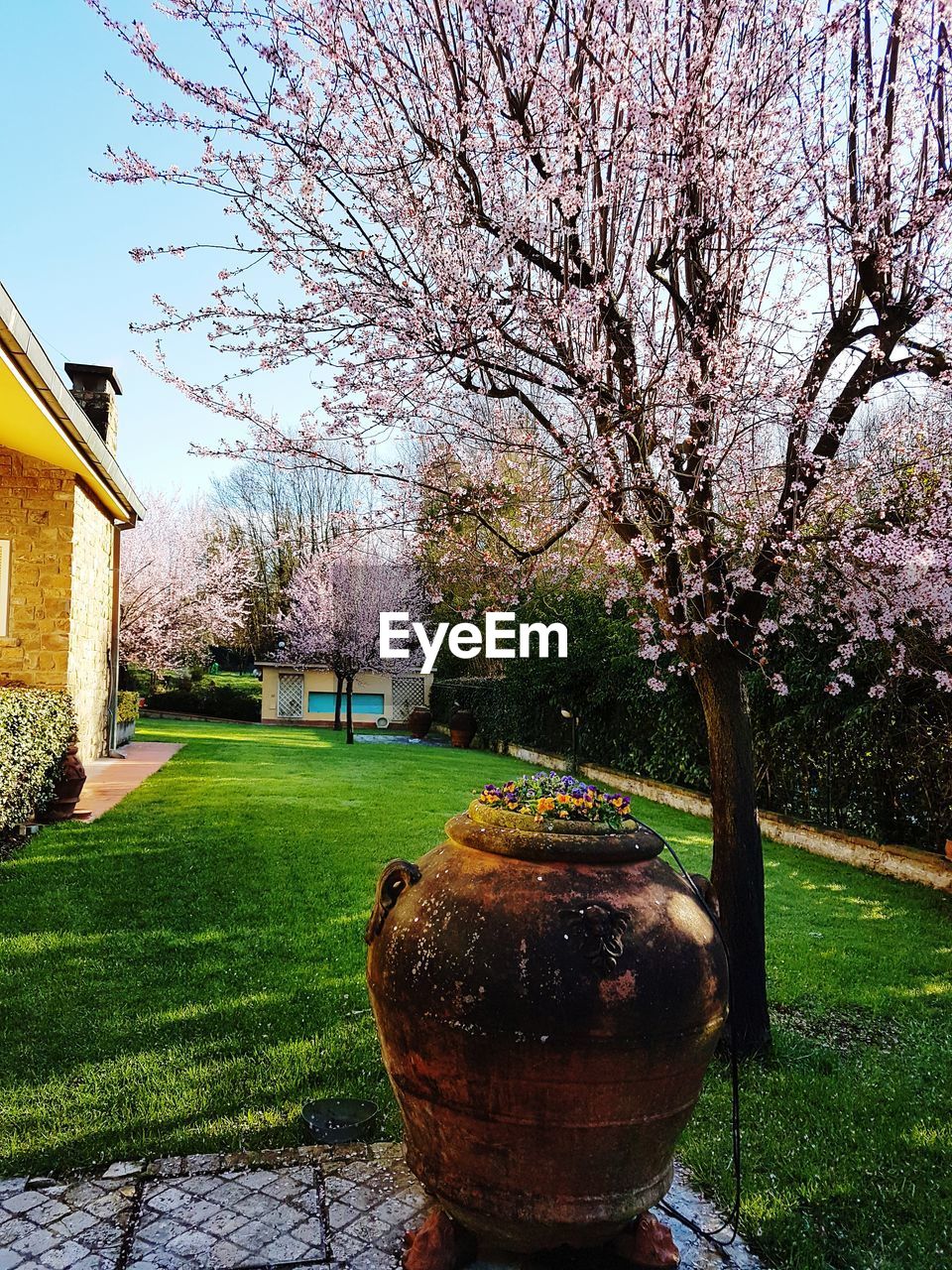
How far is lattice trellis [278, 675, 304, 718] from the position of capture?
27734 millimetres

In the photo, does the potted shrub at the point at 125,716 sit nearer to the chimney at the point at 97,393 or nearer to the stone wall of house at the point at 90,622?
the stone wall of house at the point at 90,622

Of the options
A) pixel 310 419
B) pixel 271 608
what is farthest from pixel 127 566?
pixel 310 419

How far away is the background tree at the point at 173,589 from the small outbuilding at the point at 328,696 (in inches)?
90.2

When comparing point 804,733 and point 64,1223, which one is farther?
point 804,733

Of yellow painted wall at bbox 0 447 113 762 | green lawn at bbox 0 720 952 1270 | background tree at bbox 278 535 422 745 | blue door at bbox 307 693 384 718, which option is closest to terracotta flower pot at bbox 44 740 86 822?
green lawn at bbox 0 720 952 1270

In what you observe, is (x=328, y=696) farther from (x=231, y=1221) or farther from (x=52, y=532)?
(x=231, y=1221)

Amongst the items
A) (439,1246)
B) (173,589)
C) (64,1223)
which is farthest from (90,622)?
(173,589)

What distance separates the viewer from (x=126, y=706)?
15.6m

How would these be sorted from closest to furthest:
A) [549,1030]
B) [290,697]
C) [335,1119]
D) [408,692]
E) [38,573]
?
1. [549,1030]
2. [335,1119]
3. [38,573]
4. [290,697]
5. [408,692]

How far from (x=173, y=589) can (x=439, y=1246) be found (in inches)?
912

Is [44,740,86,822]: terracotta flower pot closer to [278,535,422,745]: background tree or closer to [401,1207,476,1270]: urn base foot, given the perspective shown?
[401,1207,476,1270]: urn base foot

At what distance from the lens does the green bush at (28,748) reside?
722 cm

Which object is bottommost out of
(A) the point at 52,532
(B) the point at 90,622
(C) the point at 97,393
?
(B) the point at 90,622

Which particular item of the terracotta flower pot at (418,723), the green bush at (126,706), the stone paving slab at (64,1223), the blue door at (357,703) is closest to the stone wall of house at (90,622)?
the green bush at (126,706)
